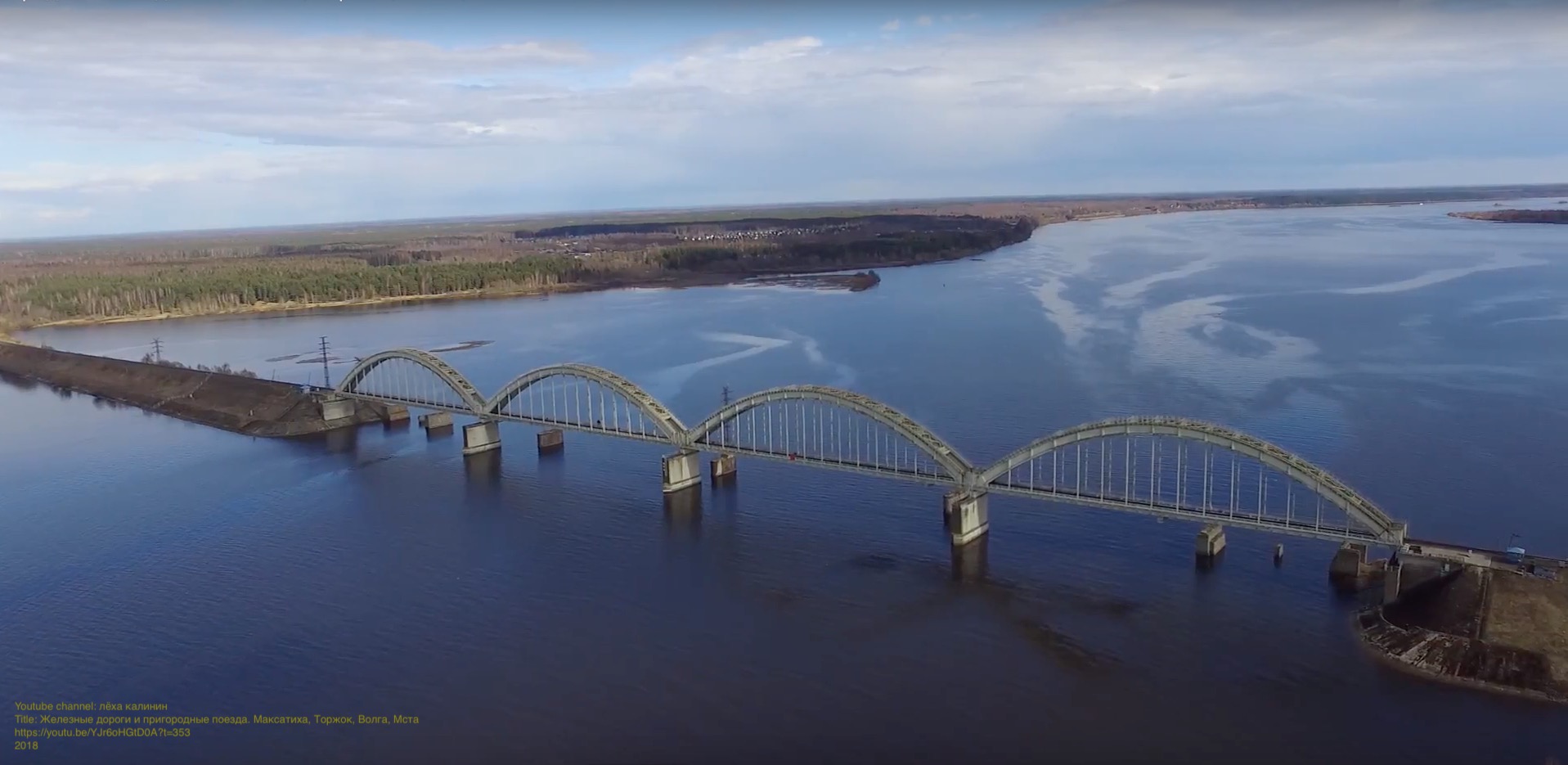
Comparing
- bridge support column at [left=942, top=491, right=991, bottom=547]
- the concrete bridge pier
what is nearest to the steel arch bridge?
bridge support column at [left=942, top=491, right=991, bottom=547]

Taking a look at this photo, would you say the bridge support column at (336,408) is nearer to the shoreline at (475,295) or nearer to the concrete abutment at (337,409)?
the concrete abutment at (337,409)

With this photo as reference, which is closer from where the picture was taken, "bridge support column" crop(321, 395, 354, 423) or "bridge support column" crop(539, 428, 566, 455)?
"bridge support column" crop(539, 428, 566, 455)

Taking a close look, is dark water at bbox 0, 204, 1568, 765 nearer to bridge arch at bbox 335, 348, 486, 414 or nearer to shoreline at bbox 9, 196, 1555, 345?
bridge arch at bbox 335, 348, 486, 414

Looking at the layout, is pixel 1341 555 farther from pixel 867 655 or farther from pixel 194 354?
pixel 194 354

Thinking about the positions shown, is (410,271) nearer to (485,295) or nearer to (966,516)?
(485,295)

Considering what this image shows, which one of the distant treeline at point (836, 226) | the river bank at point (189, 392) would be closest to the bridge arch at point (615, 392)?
the river bank at point (189, 392)

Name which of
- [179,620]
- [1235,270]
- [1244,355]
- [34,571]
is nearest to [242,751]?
[179,620]
